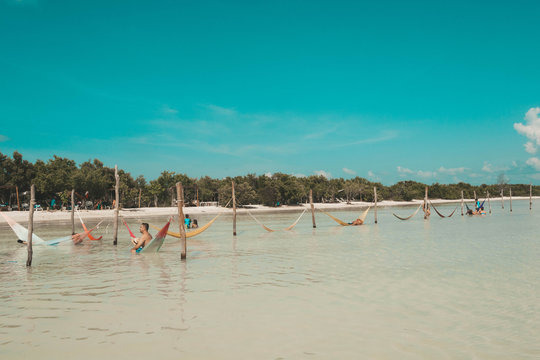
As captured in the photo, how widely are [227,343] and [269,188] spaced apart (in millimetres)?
51887

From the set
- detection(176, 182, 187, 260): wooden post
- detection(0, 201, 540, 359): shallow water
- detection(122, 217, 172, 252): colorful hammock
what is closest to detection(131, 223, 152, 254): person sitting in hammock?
detection(122, 217, 172, 252): colorful hammock

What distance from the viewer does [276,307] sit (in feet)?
20.5

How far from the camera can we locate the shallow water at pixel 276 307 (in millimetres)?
4582

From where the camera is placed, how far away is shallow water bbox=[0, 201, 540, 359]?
4.58 m

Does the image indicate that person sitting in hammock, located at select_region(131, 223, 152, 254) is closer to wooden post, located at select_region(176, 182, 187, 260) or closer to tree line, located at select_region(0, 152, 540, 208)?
wooden post, located at select_region(176, 182, 187, 260)

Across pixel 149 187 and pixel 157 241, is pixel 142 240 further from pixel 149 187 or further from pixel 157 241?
pixel 149 187

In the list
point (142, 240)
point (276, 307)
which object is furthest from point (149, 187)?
point (276, 307)

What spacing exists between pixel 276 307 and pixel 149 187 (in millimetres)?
46166

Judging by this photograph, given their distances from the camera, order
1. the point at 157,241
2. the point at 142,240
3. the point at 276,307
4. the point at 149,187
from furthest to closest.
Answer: the point at 149,187
the point at 142,240
the point at 157,241
the point at 276,307

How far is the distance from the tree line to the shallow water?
32.7 metres

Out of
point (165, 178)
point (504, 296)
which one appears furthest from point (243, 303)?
point (165, 178)

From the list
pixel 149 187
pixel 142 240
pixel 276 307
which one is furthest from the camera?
pixel 149 187

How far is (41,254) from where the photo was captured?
501 inches

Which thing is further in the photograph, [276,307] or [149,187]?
[149,187]
